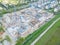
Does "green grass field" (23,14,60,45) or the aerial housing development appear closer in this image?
"green grass field" (23,14,60,45)

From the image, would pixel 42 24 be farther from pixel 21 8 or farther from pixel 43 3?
pixel 43 3

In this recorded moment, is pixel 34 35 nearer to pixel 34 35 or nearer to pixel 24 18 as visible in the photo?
pixel 34 35

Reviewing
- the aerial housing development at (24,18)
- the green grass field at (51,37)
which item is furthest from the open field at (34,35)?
the green grass field at (51,37)

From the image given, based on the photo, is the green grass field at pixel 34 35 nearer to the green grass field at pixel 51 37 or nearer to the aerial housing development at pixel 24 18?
the aerial housing development at pixel 24 18

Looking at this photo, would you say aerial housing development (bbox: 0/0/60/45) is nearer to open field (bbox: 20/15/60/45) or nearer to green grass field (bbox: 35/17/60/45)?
open field (bbox: 20/15/60/45)

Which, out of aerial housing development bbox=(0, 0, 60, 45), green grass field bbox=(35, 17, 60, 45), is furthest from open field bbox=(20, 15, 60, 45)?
green grass field bbox=(35, 17, 60, 45)

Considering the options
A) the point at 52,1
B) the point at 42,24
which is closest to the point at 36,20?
the point at 42,24
